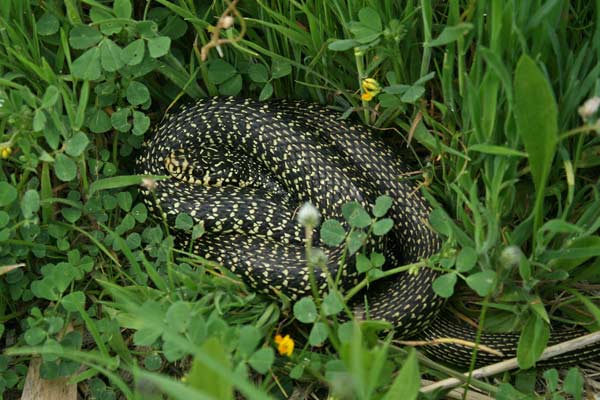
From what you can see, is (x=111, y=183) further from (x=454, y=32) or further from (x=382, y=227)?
(x=454, y=32)

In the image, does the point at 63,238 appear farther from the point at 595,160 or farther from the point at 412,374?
the point at 595,160

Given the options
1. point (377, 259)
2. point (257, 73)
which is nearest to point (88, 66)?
A: point (257, 73)

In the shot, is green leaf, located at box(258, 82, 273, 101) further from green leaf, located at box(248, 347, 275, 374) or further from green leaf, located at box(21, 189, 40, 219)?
green leaf, located at box(248, 347, 275, 374)

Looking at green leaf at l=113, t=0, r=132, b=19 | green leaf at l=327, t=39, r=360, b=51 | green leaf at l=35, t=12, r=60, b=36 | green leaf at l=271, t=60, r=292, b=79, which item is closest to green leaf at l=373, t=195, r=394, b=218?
green leaf at l=327, t=39, r=360, b=51

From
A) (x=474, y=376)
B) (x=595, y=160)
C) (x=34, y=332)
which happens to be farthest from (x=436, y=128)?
(x=34, y=332)

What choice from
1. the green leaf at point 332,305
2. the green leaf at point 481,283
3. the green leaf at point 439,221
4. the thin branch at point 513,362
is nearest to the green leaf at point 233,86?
the green leaf at point 439,221

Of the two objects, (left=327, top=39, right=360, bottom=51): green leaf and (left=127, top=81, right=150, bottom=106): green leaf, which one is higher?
(left=327, top=39, right=360, bottom=51): green leaf

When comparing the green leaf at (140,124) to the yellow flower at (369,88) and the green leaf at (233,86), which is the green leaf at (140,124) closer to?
the green leaf at (233,86)
